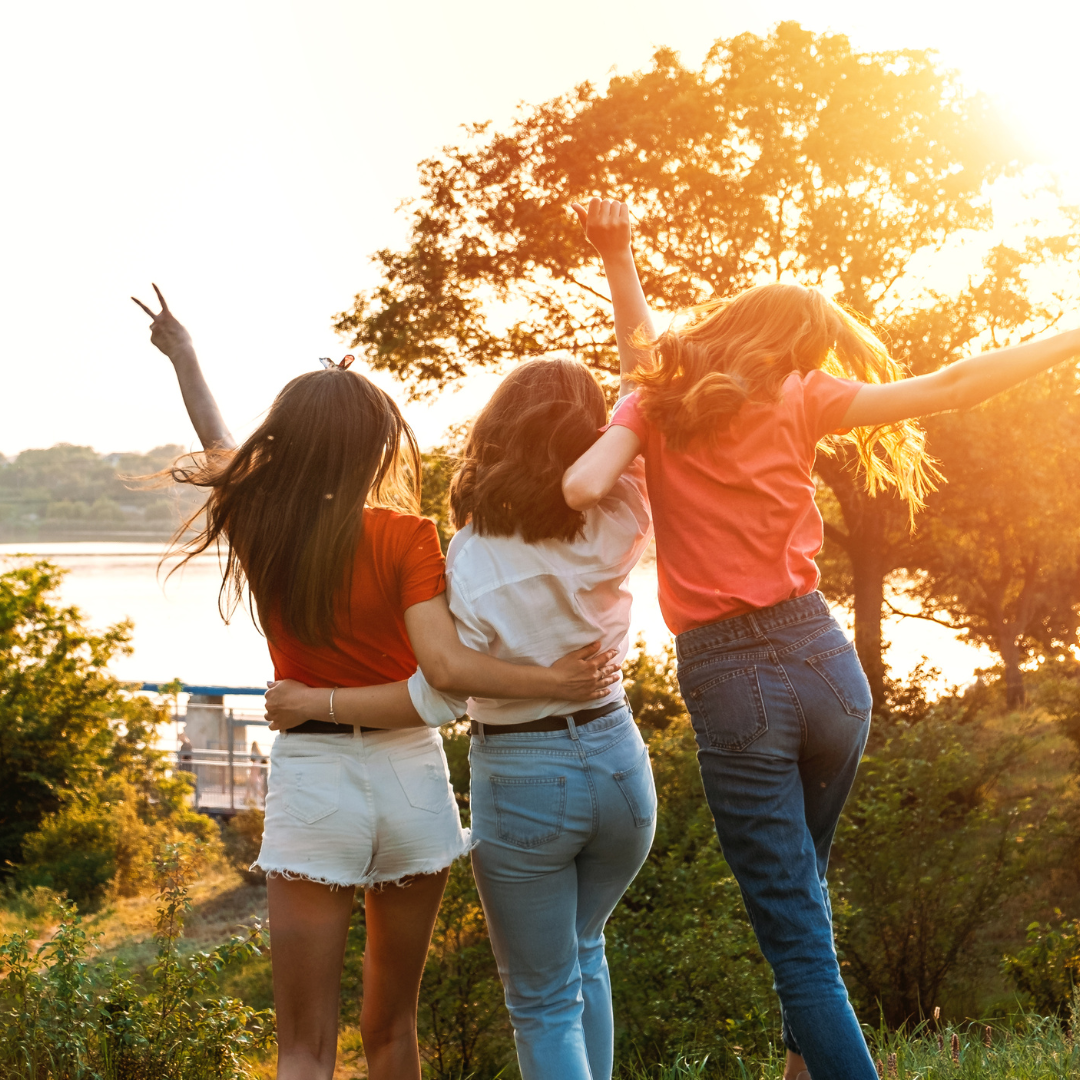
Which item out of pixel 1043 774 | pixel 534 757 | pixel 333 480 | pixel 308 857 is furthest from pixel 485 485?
pixel 1043 774

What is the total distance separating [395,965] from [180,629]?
221 feet

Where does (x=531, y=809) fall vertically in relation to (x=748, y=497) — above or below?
below

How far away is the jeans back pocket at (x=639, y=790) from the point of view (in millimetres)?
2002

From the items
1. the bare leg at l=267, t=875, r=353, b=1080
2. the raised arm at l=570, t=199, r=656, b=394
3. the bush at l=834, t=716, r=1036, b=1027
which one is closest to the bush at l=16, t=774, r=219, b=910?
the bush at l=834, t=716, r=1036, b=1027

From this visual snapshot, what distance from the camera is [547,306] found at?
14414 millimetres

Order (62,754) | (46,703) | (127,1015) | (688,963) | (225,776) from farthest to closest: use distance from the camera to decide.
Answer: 1. (225,776)
2. (46,703)
3. (62,754)
4. (688,963)
5. (127,1015)

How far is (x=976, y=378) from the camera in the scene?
6.02 feet

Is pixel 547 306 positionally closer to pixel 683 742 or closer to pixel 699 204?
pixel 699 204

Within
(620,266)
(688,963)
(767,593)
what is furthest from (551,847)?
(688,963)

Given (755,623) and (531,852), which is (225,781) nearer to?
(531,852)

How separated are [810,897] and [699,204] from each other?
1231 cm

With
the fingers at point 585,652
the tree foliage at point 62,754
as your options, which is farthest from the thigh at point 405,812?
the tree foliage at point 62,754

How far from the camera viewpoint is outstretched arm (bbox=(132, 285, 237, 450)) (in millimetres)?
2408

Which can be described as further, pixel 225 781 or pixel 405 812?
pixel 225 781
